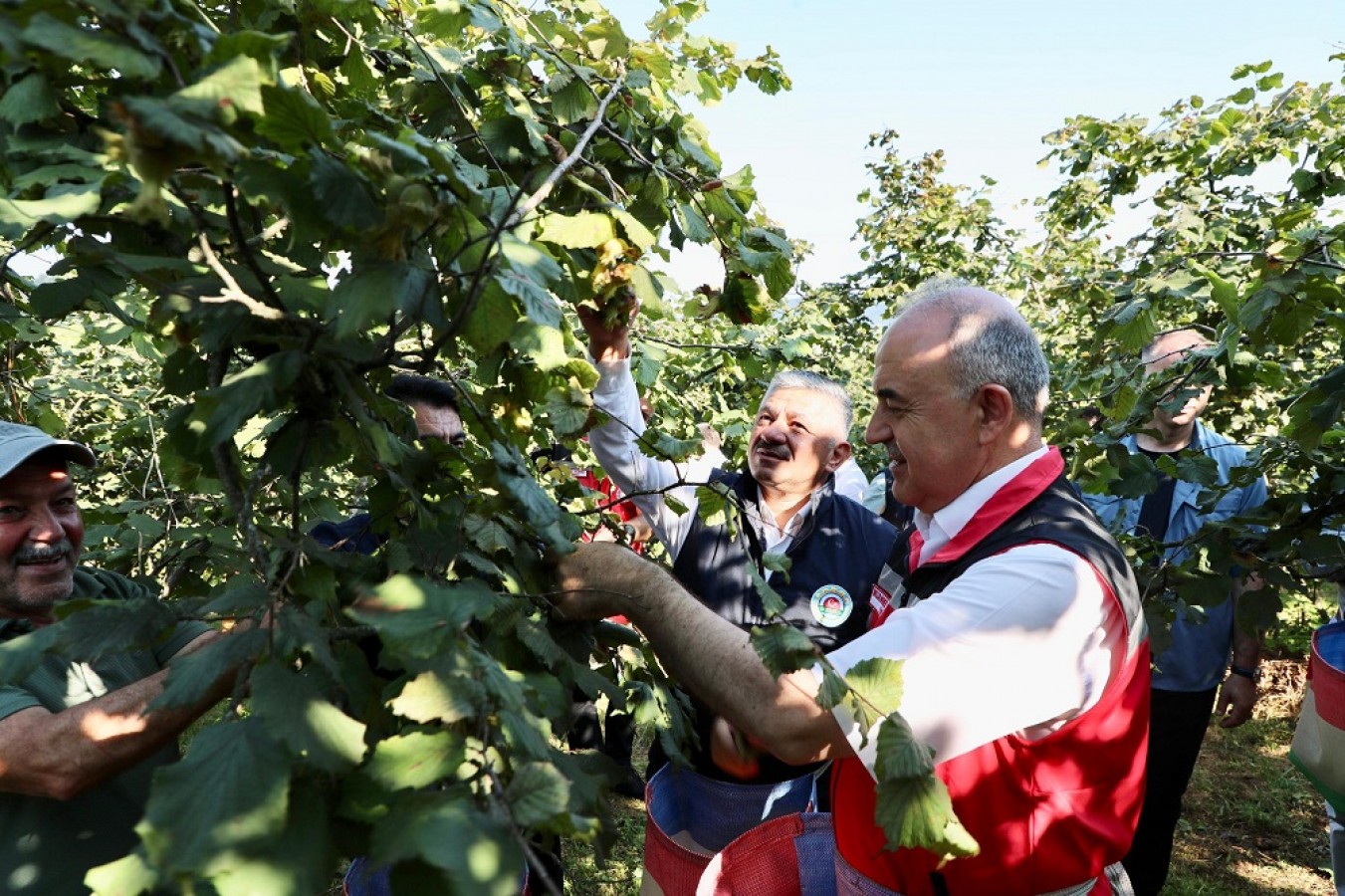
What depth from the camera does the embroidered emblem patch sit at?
2830mm

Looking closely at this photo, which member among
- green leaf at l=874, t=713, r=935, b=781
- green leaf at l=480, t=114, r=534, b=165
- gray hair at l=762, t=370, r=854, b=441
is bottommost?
gray hair at l=762, t=370, r=854, b=441

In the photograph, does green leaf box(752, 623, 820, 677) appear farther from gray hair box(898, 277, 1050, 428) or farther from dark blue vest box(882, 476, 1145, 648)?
gray hair box(898, 277, 1050, 428)

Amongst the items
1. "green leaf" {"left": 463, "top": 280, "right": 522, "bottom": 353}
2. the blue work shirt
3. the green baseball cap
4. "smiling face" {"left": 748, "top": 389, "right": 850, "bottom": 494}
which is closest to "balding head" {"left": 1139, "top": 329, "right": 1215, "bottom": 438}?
the blue work shirt

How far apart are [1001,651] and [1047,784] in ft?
1.08

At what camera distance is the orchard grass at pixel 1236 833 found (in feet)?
13.8

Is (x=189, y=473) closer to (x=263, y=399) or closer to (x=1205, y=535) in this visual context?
(x=263, y=399)

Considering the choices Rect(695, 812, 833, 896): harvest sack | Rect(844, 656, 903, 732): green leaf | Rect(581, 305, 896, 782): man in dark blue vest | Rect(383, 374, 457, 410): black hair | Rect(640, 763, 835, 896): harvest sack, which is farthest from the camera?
Rect(383, 374, 457, 410): black hair

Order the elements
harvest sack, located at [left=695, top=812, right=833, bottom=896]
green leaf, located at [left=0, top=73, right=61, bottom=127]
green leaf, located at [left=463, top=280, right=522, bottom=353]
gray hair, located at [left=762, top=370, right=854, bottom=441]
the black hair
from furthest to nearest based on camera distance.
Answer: gray hair, located at [left=762, top=370, right=854, bottom=441], the black hair, harvest sack, located at [left=695, top=812, right=833, bottom=896], green leaf, located at [left=463, top=280, right=522, bottom=353], green leaf, located at [left=0, top=73, right=61, bottom=127]

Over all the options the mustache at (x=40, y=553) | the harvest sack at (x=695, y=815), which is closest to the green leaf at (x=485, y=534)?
the harvest sack at (x=695, y=815)

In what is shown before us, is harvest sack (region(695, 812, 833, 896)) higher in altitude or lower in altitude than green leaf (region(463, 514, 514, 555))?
lower

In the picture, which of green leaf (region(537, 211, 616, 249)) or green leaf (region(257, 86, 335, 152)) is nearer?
green leaf (region(257, 86, 335, 152))

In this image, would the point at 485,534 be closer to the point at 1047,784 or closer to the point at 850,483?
the point at 1047,784

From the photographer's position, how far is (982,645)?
4.41ft

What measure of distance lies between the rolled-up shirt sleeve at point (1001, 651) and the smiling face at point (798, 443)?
172cm
